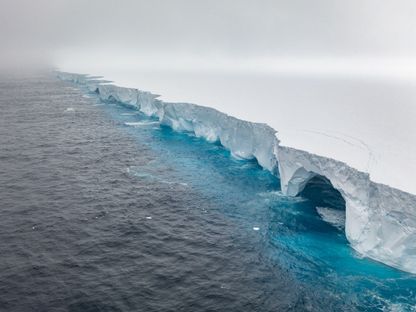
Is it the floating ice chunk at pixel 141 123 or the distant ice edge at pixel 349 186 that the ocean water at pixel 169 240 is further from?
the floating ice chunk at pixel 141 123

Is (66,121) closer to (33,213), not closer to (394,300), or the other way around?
(33,213)

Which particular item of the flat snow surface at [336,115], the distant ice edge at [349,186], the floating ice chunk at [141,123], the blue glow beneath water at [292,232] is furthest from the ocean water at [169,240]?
the floating ice chunk at [141,123]

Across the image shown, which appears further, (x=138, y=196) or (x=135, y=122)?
(x=135, y=122)

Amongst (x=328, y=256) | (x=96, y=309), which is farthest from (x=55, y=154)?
(x=328, y=256)

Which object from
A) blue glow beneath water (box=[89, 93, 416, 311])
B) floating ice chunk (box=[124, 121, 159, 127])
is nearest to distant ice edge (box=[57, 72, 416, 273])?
blue glow beneath water (box=[89, 93, 416, 311])

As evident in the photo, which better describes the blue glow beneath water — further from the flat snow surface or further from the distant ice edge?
Result: the flat snow surface

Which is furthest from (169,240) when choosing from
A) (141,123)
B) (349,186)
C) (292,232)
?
(141,123)
